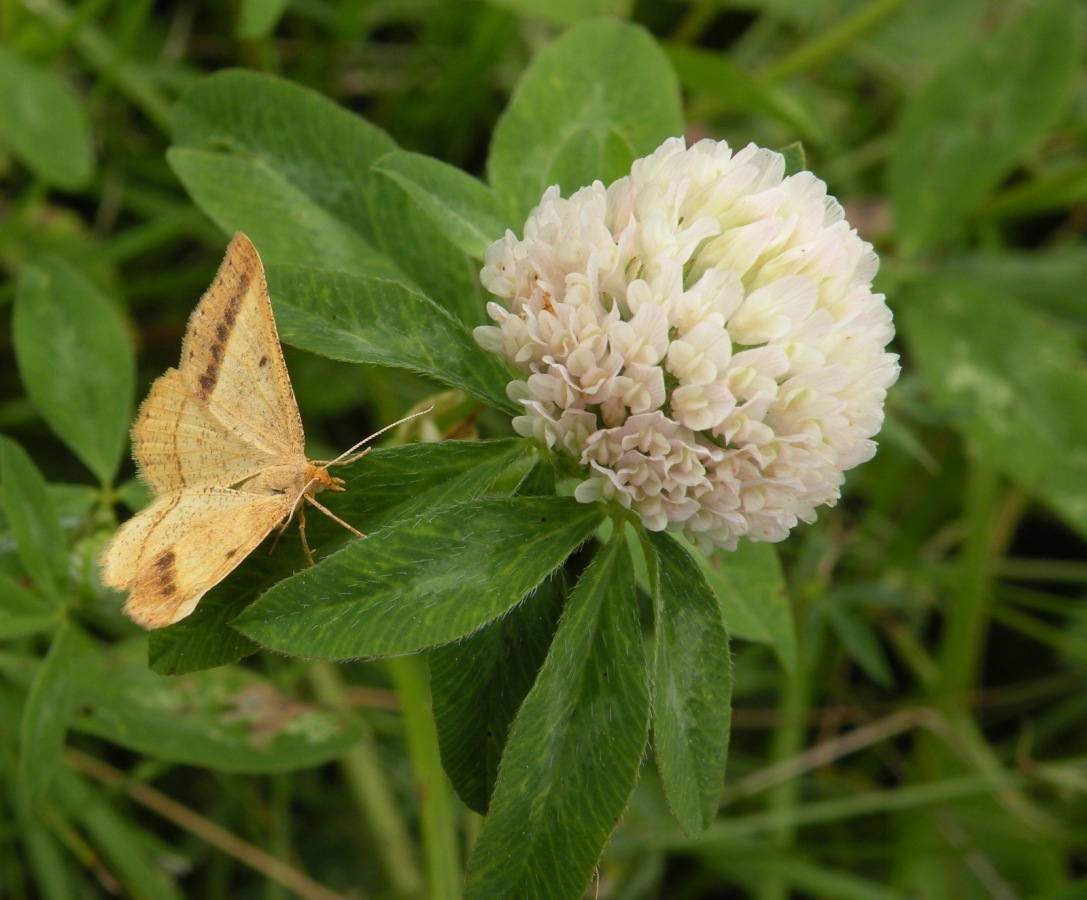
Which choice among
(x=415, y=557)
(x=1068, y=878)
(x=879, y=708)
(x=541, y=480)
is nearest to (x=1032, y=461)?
(x=879, y=708)

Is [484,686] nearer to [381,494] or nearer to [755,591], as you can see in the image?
[381,494]

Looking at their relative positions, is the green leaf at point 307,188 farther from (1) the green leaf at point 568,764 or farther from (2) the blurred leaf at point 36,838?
(2) the blurred leaf at point 36,838

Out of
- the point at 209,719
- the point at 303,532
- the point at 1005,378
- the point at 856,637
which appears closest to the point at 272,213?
the point at 303,532

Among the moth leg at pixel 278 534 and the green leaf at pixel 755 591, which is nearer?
the moth leg at pixel 278 534

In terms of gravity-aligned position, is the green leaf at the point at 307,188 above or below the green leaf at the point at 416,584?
above

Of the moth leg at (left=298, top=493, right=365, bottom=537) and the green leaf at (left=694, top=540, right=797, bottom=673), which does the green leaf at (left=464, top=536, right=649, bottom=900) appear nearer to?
the moth leg at (left=298, top=493, right=365, bottom=537)

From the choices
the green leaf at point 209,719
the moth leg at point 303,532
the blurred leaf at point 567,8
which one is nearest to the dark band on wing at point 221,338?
the moth leg at point 303,532

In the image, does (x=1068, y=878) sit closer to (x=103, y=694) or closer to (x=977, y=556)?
(x=977, y=556)
